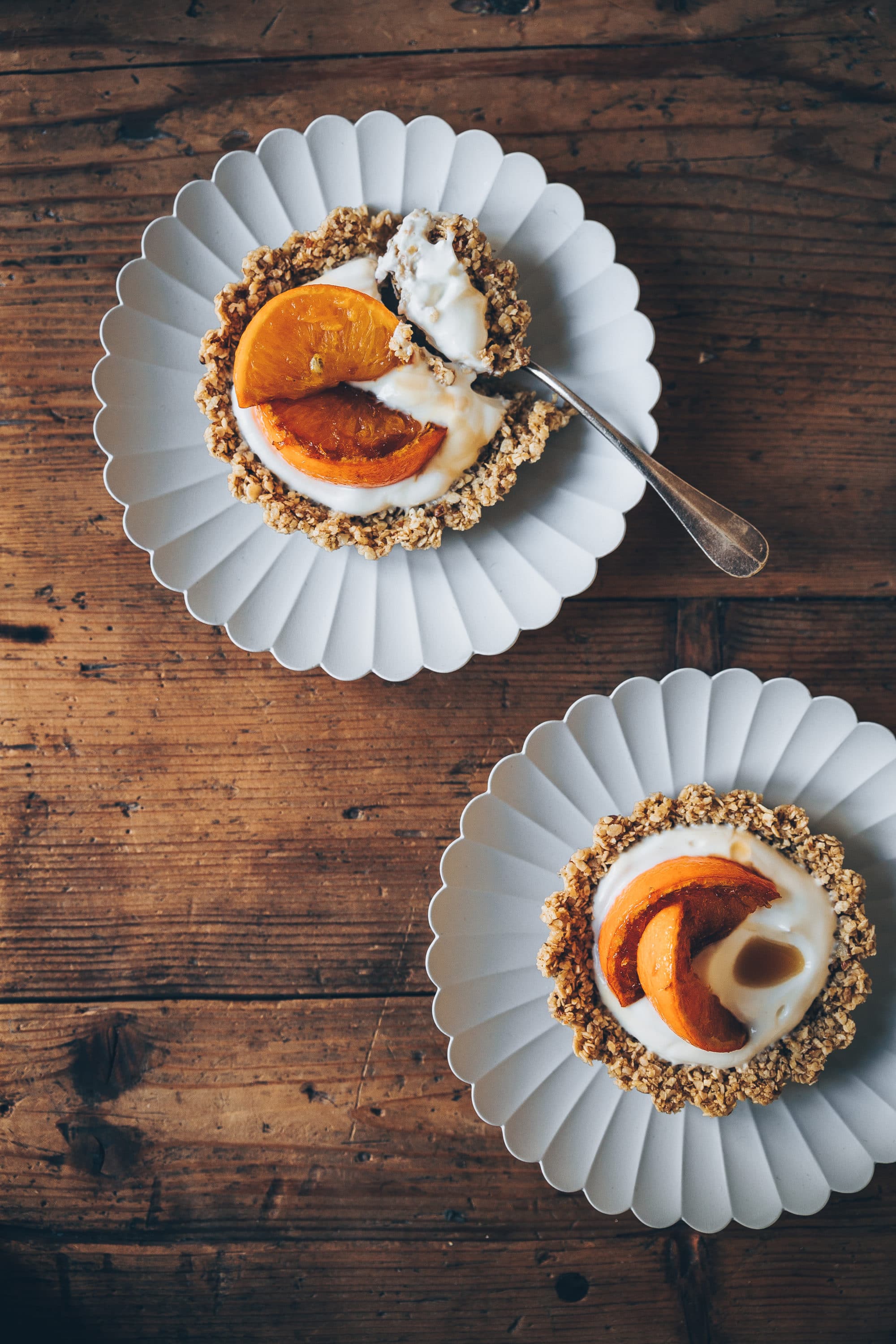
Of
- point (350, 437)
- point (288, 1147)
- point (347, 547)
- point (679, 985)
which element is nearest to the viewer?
point (679, 985)

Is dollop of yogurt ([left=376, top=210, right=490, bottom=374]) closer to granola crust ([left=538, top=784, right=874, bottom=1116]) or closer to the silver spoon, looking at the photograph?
the silver spoon

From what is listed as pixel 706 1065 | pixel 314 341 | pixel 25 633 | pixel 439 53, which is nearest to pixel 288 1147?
pixel 706 1065

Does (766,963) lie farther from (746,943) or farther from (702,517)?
(702,517)

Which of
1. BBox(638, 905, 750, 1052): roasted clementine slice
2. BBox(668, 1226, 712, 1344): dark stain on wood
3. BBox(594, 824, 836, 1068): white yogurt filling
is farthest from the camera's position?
BBox(668, 1226, 712, 1344): dark stain on wood

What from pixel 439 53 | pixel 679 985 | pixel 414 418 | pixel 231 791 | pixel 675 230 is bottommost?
pixel 679 985

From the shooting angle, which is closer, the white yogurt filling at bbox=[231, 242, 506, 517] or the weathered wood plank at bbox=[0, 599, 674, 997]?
the white yogurt filling at bbox=[231, 242, 506, 517]

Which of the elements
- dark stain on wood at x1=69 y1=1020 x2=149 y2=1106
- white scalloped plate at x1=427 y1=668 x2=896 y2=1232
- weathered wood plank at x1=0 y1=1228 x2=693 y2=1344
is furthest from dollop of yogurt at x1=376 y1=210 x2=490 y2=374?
weathered wood plank at x1=0 y1=1228 x2=693 y2=1344
